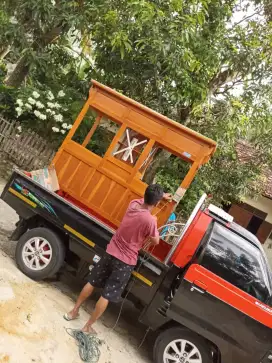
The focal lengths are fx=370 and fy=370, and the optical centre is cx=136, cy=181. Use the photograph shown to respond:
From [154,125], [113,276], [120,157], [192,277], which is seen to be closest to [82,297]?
[113,276]

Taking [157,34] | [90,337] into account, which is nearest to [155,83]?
[157,34]

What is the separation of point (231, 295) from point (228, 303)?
3.7 inches

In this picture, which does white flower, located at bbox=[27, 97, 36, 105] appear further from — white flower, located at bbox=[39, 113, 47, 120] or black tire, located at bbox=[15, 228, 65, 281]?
black tire, located at bbox=[15, 228, 65, 281]

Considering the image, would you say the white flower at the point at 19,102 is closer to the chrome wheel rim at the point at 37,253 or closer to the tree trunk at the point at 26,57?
the tree trunk at the point at 26,57

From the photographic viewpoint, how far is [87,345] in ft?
13.1

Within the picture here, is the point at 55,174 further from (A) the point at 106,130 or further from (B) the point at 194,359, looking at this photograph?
(A) the point at 106,130

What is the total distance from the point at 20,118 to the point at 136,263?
767 cm

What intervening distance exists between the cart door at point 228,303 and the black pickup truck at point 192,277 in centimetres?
1

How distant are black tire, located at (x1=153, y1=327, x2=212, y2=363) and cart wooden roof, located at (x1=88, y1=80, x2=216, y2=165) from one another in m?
2.15

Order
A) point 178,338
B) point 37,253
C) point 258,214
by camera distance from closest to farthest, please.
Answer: point 178,338 → point 37,253 → point 258,214

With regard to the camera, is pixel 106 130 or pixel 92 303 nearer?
pixel 92 303

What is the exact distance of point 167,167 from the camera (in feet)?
36.3

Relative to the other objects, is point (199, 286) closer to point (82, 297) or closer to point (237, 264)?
point (237, 264)

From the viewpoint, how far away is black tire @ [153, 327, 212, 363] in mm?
4121
